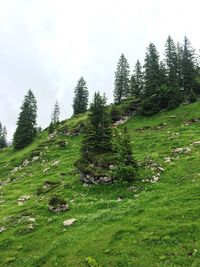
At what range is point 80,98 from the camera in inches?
5059

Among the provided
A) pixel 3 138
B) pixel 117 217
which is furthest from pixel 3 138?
pixel 117 217

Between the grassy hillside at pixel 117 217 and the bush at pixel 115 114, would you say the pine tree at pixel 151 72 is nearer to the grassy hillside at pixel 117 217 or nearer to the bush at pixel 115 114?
the bush at pixel 115 114

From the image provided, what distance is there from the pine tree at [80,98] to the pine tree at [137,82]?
22.5 m

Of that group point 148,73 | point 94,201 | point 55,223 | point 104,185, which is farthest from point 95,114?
point 148,73

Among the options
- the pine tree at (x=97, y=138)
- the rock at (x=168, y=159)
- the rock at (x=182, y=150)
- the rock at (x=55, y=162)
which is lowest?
the rock at (x=168, y=159)

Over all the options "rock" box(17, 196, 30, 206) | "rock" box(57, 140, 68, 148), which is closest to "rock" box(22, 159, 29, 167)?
"rock" box(57, 140, 68, 148)

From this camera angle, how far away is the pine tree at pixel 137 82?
336 ft

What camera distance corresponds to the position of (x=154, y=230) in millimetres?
27969

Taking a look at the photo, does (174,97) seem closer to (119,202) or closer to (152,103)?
(152,103)

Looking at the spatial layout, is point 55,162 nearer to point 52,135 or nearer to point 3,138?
point 52,135

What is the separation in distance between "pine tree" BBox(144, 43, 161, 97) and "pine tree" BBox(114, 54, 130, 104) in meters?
8.56

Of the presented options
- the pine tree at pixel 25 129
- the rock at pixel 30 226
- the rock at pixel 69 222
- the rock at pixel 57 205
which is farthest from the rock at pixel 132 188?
the pine tree at pixel 25 129

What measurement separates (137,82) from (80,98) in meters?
29.2

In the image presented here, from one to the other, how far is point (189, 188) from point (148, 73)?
69496 millimetres
